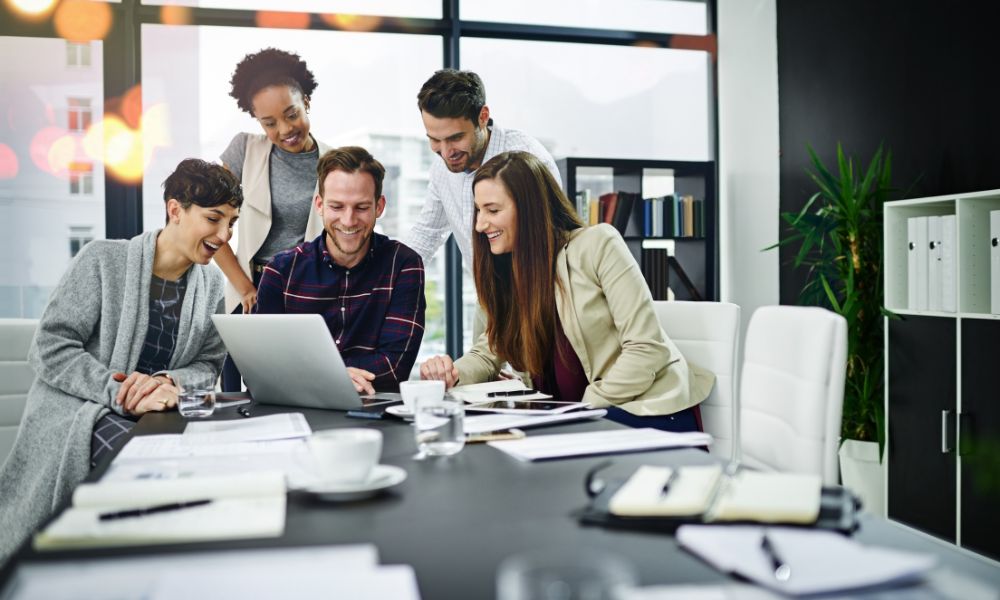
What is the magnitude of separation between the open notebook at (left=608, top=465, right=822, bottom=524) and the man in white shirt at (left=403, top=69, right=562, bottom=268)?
6.84ft

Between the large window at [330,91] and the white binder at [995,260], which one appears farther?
the large window at [330,91]

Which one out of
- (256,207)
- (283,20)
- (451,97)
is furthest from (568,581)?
(283,20)

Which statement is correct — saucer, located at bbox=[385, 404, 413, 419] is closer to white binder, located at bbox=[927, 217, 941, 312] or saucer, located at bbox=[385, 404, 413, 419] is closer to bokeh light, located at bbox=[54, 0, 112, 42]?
white binder, located at bbox=[927, 217, 941, 312]

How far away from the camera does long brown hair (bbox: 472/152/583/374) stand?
93.7 inches

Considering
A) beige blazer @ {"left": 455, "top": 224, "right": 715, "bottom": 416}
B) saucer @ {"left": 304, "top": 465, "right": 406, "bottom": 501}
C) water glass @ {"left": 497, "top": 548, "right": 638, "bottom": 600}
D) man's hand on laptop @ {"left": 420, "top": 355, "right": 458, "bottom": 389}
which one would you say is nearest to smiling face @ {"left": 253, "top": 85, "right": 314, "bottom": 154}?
beige blazer @ {"left": 455, "top": 224, "right": 715, "bottom": 416}

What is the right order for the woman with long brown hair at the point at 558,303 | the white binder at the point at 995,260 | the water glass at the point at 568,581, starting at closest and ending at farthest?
the water glass at the point at 568,581 < the woman with long brown hair at the point at 558,303 < the white binder at the point at 995,260

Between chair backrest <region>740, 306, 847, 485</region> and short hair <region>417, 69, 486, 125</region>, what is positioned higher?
short hair <region>417, 69, 486, 125</region>

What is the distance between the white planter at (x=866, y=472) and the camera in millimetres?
3406

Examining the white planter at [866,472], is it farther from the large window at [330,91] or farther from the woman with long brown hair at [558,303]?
the large window at [330,91]

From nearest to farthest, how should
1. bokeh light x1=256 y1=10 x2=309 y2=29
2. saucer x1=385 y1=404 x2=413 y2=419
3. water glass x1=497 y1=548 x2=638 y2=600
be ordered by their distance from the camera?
water glass x1=497 y1=548 x2=638 y2=600 < saucer x1=385 y1=404 x2=413 y2=419 < bokeh light x1=256 y1=10 x2=309 y2=29

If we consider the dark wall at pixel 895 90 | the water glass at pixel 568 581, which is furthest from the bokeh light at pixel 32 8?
the water glass at pixel 568 581

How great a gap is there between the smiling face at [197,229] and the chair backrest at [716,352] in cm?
136

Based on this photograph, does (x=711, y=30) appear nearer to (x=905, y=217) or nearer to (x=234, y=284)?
(x=905, y=217)

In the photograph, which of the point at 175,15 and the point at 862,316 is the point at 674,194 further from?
the point at 175,15
